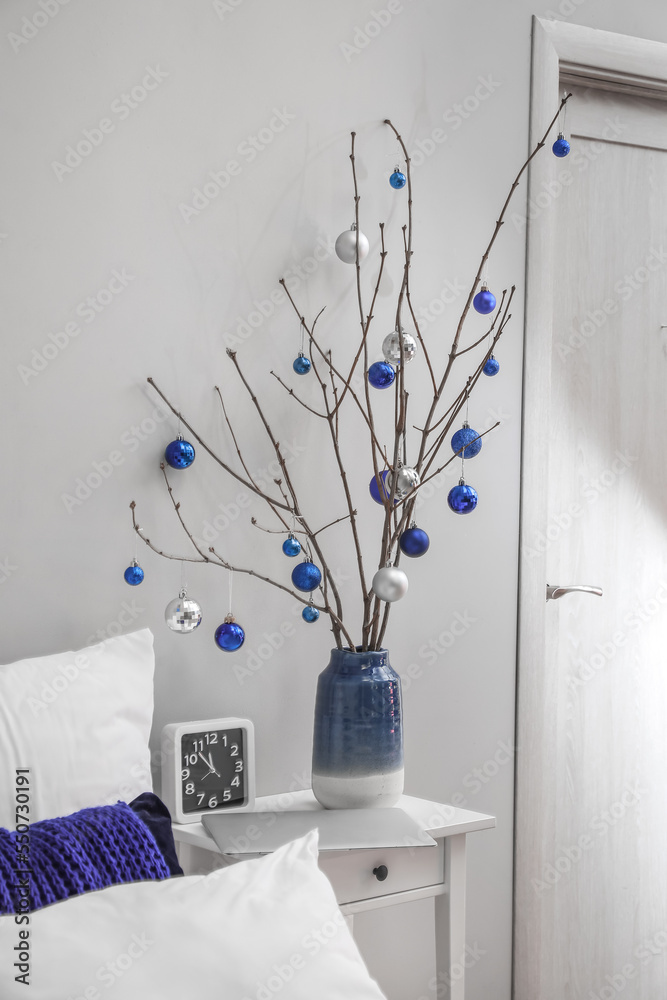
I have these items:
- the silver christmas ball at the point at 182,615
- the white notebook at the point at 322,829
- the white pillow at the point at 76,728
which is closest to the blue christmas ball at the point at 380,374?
the silver christmas ball at the point at 182,615

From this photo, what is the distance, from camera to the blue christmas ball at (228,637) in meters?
1.51

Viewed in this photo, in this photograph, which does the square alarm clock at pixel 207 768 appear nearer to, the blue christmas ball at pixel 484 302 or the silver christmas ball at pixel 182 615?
the silver christmas ball at pixel 182 615

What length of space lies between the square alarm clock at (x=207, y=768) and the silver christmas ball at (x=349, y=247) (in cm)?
83

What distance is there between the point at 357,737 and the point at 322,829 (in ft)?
0.52

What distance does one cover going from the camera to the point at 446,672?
1.88 metres

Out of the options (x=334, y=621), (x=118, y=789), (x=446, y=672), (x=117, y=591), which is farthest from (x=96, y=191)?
(x=446, y=672)

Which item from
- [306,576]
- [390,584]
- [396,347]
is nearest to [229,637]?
[306,576]

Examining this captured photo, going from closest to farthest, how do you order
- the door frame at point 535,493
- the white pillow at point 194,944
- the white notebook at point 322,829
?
1. the white pillow at point 194,944
2. the white notebook at point 322,829
3. the door frame at point 535,493

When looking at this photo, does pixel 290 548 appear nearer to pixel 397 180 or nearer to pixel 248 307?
pixel 248 307

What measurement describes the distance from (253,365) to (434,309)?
42 centimetres

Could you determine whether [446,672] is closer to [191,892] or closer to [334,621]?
[334,621]

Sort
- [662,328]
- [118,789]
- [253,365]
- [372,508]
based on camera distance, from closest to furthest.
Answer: [118,789], [253,365], [372,508], [662,328]

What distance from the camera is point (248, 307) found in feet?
5.50

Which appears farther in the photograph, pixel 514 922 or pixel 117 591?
pixel 514 922
